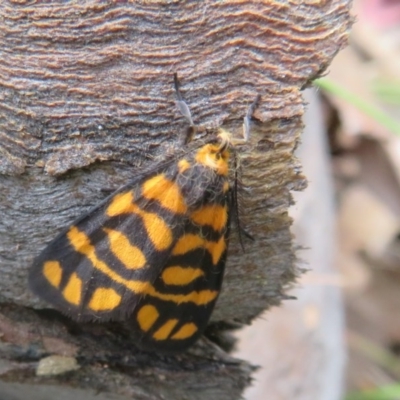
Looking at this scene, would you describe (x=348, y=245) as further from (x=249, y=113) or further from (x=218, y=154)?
(x=249, y=113)

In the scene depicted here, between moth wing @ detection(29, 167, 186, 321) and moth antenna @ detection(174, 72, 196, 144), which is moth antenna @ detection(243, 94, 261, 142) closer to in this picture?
moth antenna @ detection(174, 72, 196, 144)

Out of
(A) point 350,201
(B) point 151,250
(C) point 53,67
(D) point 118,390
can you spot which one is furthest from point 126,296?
(A) point 350,201

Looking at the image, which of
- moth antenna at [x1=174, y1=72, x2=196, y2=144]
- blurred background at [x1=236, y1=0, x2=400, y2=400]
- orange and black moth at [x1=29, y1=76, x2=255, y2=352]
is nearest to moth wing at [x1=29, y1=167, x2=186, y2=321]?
orange and black moth at [x1=29, y1=76, x2=255, y2=352]

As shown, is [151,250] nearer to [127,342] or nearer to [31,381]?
[127,342]

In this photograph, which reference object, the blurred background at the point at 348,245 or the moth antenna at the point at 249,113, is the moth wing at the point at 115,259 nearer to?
the moth antenna at the point at 249,113

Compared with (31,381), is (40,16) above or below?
above

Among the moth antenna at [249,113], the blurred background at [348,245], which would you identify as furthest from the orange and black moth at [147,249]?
the blurred background at [348,245]
